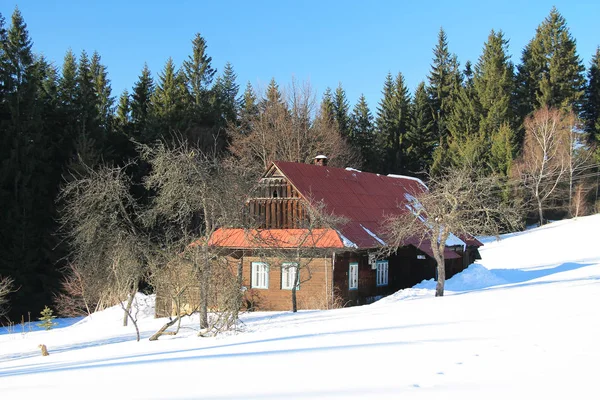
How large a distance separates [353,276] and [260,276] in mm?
3947

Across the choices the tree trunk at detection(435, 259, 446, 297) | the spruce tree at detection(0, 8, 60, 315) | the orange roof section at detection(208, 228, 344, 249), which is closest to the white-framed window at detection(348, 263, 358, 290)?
the orange roof section at detection(208, 228, 344, 249)

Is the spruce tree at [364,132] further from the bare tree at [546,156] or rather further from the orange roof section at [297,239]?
the orange roof section at [297,239]

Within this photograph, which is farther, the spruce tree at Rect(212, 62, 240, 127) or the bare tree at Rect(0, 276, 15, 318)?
the spruce tree at Rect(212, 62, 240, 127)

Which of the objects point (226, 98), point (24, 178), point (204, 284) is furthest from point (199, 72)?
point (204, 284)

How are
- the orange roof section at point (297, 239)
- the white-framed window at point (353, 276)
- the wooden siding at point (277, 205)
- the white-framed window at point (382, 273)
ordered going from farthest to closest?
the white-framed window at point (382, 273), the wooden siding at point (277, 205), the white-framed window at point (353, 276), the orange roof section at point (297, 239)

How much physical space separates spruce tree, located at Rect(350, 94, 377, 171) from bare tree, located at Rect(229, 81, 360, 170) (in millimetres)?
7034

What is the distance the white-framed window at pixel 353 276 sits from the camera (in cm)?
2234

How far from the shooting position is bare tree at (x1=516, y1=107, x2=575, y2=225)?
144ft

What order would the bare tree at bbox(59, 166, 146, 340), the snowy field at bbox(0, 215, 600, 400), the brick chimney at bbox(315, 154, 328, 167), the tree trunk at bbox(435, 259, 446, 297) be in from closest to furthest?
1. the snowy field at bbox(0, 215, 600, 400)
2. the bare tree at bbox(59, 166, 146, 340)
3. the tree trunk at bbox(435, 259, 446, 297)
4. the brick chimney at bbox(315, 154, 328, 167)

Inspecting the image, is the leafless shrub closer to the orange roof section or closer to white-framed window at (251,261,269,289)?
the orange roof section

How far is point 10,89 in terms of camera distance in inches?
1334

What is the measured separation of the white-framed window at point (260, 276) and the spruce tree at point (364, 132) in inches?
1166

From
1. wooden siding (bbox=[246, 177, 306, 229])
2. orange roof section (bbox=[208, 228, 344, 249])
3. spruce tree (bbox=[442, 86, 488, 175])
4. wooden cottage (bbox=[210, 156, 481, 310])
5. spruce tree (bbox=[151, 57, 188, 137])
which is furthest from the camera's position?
spruce tree (bbox=[442, 86, 488, 175])

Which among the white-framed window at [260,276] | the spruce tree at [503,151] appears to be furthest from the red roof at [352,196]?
the spruce tree at [503,151]
